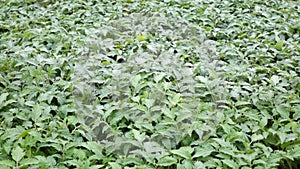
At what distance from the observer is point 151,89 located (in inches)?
98.7

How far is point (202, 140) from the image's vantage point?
2.11m

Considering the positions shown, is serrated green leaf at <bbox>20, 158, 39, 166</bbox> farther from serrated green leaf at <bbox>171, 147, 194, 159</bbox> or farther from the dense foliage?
serrated green leaf at <bbox>171, 147, 194, 159</bbox>

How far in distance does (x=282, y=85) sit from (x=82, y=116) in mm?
1328

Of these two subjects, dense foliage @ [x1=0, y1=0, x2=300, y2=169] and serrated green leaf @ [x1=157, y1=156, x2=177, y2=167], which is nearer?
serrated green leaf @ [x1=157, y1=156, x2=177, y2=167]

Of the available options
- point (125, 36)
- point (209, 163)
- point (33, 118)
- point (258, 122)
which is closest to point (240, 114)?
point (258, 122)

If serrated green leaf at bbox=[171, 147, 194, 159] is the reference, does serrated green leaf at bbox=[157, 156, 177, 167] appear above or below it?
below

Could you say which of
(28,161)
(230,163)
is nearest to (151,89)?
(230,163)

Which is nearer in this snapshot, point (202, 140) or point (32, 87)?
point (202, 140)

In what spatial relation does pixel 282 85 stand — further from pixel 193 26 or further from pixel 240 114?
pixel 193 26

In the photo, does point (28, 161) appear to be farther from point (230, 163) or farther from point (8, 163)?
point (230, 163)

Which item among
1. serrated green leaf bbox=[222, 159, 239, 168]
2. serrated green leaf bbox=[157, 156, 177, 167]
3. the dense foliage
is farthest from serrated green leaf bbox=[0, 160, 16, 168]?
serrated green leaf bbox=[222, 159, 239, 168]

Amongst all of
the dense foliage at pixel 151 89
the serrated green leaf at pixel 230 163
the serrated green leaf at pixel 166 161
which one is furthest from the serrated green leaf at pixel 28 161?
the serrated green leaf at pixel 230 163

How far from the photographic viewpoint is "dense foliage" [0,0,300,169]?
79.5 inches

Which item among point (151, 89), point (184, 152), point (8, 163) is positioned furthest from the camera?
point (151, 89)
